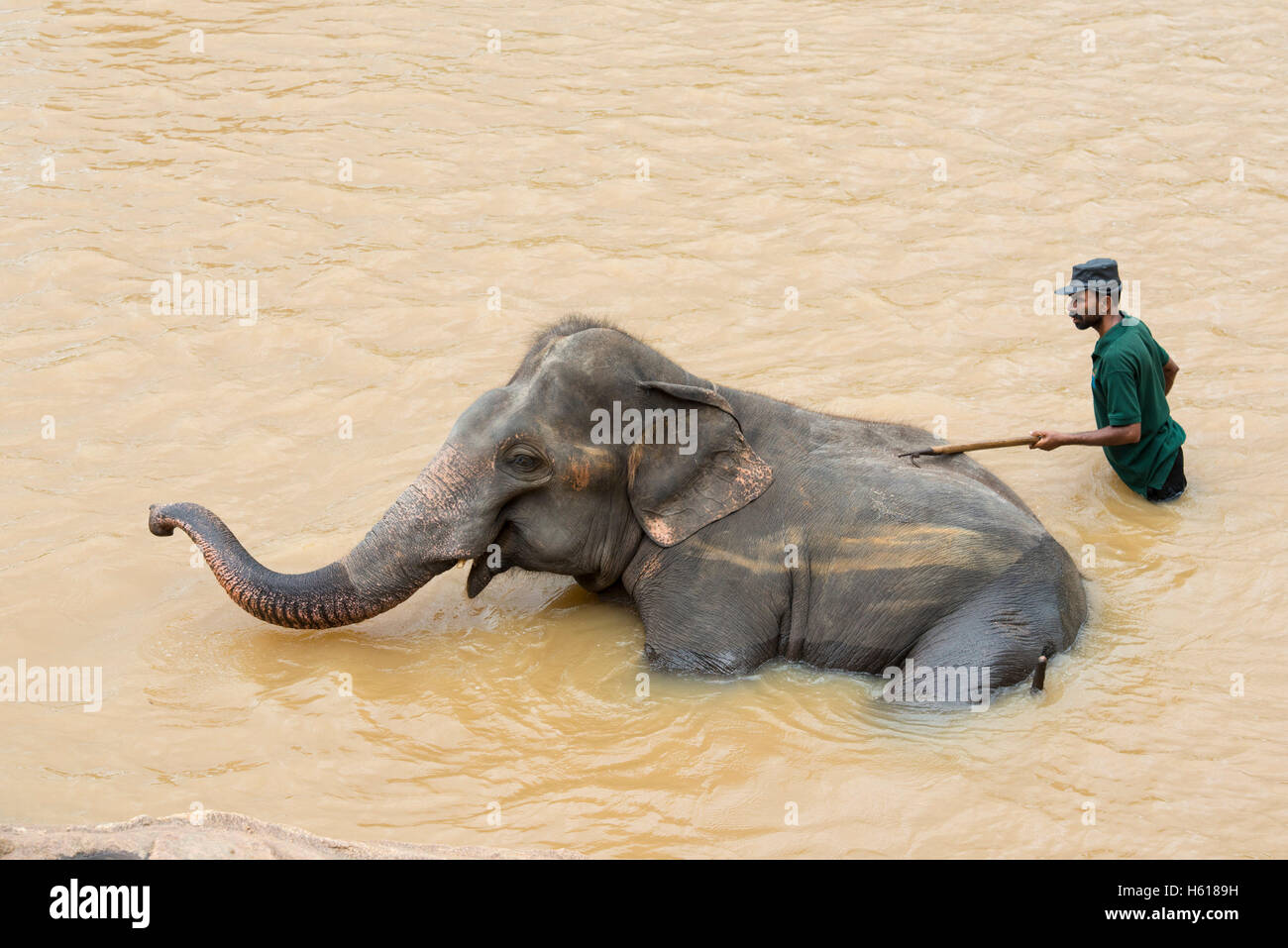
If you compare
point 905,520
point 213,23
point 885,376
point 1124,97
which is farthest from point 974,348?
point 213,23

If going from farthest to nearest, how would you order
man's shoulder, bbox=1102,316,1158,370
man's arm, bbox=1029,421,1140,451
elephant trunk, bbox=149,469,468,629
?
man's shoulder, bbox=1102,316,1158,370 < man's arm, bbox=1029,421,1140,451 < elephant trunk, bbox=149,469,468,629

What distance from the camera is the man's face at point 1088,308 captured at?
758 cm

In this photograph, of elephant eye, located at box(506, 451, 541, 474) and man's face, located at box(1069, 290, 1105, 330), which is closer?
elephant eye, located at box(506, 451, 541, 474)

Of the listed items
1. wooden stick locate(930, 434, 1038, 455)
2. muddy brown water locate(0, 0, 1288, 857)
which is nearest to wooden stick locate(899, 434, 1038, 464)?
wooden stick locate(930, 434, 1038, 455)

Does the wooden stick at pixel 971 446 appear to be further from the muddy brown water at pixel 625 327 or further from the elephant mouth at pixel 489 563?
the elephant mouth at pixel 489 563

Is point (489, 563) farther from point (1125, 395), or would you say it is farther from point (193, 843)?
point (1125, 395)

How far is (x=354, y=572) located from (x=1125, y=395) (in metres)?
4.01

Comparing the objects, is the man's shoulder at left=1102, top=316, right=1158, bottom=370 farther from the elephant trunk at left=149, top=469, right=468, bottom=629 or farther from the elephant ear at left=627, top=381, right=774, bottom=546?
the elephant trunk at left=149, top=469, right=468, bottom=629

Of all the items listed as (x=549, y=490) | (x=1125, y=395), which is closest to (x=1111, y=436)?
(x=1125, y=395)

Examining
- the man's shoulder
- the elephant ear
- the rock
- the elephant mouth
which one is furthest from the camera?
the man's shoulder

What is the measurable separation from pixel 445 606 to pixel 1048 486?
135 inches

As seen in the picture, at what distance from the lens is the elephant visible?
20.5ft

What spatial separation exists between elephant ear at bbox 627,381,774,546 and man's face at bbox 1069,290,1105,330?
7.09 ft

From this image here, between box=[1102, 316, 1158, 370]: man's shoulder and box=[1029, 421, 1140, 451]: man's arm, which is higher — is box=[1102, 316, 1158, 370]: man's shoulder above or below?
above
